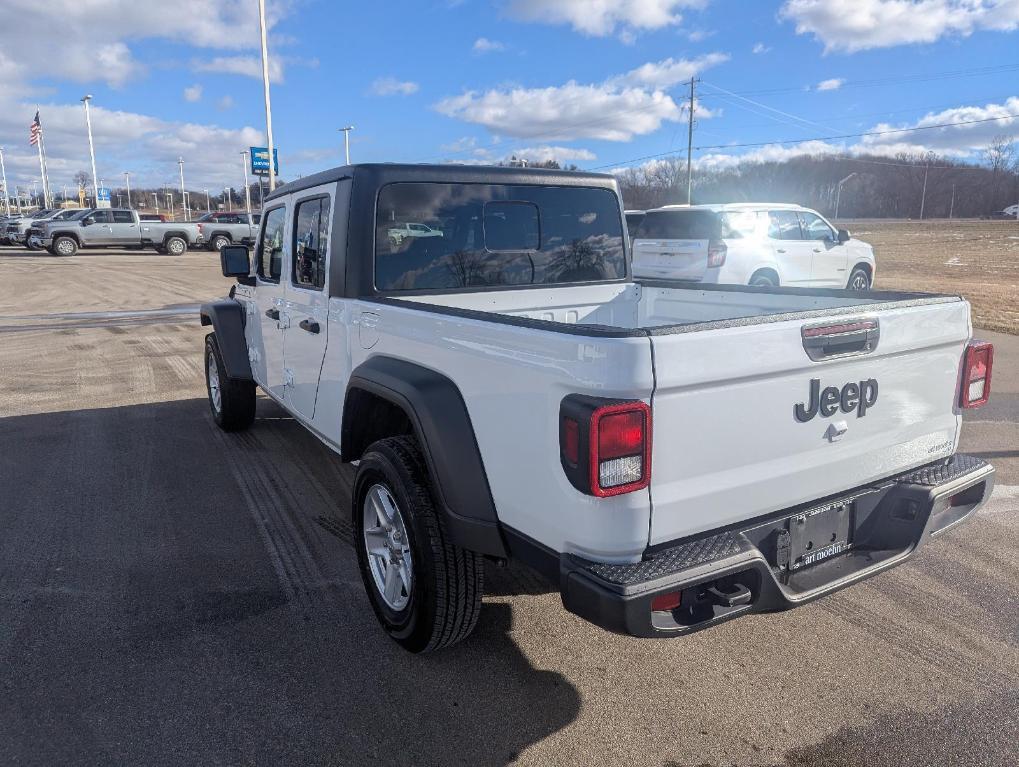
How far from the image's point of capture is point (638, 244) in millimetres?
12797

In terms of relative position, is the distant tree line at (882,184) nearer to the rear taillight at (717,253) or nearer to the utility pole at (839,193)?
the utility pole at (839,193)

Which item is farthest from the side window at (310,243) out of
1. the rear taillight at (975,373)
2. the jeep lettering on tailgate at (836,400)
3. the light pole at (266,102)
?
the light pole at (266,102)

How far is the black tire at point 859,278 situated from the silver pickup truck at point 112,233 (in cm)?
2610

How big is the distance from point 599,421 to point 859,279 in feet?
46.4

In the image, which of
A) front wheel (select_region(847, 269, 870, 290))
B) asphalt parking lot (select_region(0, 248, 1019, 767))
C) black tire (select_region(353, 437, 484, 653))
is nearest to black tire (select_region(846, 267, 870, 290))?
→ front wheel (select_region(847, 269, 870, 290))

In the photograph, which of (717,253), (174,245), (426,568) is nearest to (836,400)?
(426,568)

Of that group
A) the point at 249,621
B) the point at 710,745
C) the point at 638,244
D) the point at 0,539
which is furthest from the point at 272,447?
the point at 638,244

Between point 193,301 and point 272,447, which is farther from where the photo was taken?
point 193,301

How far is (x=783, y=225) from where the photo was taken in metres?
12.7

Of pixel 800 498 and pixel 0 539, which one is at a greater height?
pixel 800 498

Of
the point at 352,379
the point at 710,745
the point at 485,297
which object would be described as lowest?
the point at 710,745

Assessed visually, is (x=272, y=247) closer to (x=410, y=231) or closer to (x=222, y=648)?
(x=410, y=231)

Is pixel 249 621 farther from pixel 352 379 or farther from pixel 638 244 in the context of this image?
pixel 638 244

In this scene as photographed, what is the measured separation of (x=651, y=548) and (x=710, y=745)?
32.7 inches
